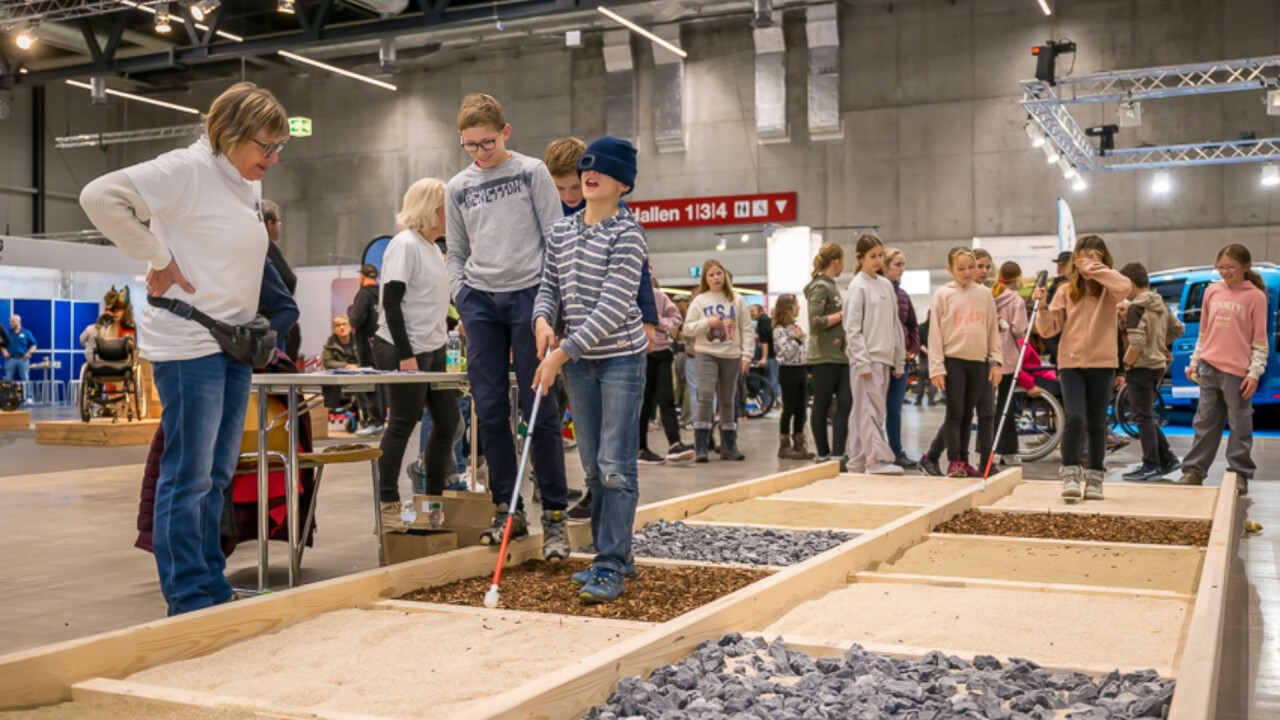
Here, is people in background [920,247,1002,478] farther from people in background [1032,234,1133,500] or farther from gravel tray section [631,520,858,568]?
gravel tray section [631,520,858,568]

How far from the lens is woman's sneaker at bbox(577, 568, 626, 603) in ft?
10.3

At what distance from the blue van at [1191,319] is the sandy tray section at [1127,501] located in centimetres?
504

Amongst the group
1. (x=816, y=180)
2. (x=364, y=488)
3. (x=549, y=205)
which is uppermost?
(x=816, y=180)

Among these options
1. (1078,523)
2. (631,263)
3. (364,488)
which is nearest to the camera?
(631,263)

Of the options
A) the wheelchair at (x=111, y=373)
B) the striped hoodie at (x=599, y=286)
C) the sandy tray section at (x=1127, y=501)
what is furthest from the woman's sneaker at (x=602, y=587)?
the wheelchair at (x=111, y=373)

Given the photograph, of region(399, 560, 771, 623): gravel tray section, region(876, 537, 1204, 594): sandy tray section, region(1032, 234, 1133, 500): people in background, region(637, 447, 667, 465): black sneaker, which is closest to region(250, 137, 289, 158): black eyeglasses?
region(399, 560, 771, 623): gravel tray section

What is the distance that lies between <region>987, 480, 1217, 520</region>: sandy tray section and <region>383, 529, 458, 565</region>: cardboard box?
2822mm

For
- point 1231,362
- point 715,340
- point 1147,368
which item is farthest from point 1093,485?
point 715,340

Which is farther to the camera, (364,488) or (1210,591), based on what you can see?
(364,488)

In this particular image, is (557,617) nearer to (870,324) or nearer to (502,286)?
(502,286)

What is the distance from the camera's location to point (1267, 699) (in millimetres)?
2586

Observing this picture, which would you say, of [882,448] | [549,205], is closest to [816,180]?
[882,448]

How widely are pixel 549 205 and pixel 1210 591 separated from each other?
7.20 feet

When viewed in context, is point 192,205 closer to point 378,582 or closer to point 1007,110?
point 378,582
